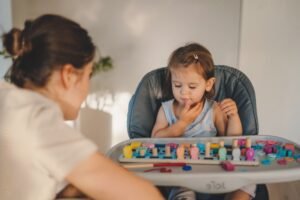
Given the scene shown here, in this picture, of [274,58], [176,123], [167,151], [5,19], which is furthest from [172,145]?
[5,19]

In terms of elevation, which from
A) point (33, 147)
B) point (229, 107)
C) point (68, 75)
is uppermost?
point (68, 75)

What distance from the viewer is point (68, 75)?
76 centimetres

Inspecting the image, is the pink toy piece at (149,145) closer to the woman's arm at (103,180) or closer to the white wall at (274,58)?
the woman's arm at (103,180)

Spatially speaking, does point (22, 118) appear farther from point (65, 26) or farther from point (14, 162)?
point (65, 26)

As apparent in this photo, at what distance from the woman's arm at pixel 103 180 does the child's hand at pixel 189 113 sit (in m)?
0.83

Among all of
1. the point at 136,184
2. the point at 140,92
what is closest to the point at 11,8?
the point at 140,92

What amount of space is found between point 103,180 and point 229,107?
92cm

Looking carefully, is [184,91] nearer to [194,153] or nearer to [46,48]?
[194,153]

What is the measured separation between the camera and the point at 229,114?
147 cm

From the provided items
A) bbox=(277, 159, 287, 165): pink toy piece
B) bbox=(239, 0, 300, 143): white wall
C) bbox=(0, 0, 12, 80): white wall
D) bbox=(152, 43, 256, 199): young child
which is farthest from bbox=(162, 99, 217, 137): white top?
bbox=(0, 0, 12, 80): white wall

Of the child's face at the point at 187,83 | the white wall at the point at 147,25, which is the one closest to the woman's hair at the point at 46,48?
the child's face at the point at 187,83

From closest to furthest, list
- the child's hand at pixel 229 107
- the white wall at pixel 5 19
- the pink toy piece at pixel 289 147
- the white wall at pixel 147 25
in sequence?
the pink toy piece at pixel 289 147 < the child's hand at pixel 229 107 < the white wall at pixel 5 19 < the white wall at pixel 147 25

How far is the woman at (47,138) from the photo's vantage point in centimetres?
63

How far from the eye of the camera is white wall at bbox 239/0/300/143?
8.17 feet
